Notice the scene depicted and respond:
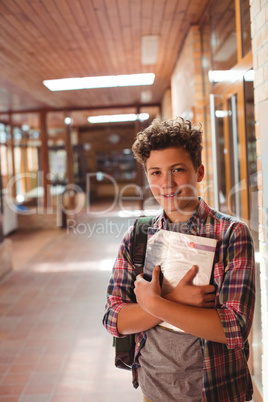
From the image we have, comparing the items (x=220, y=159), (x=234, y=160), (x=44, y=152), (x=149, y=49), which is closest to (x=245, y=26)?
(x=234, y=160)

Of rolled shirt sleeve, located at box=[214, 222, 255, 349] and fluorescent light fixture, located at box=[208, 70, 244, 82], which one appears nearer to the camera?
rolled shirt sleeve, located at box=[214, 222, 255, 349]

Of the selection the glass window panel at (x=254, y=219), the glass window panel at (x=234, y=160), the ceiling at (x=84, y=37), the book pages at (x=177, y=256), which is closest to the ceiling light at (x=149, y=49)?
the ceiling at (x=84, y=37)

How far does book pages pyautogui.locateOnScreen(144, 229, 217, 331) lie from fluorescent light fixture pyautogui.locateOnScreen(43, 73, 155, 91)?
5878 mm

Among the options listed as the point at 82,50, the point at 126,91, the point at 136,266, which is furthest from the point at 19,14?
the point at 126,91

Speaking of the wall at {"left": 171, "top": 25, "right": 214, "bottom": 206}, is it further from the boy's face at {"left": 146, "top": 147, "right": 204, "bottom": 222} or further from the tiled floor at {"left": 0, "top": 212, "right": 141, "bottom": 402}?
the boy's face at {"left": 146, "top": 147, "right": 204, "bottom": 222}

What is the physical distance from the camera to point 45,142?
980cm

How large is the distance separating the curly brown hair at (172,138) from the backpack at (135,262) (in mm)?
222

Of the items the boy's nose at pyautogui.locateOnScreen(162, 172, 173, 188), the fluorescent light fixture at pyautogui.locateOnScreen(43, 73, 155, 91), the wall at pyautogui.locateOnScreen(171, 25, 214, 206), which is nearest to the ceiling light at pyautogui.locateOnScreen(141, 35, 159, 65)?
the wall at pyautogui.locateOnScreen(171, 25, 214, 206)

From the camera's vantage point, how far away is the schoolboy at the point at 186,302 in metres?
1.01

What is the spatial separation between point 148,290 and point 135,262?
141 millimetres

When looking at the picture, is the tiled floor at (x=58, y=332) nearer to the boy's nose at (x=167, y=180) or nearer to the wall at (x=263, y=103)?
the wall at (x=263, y=103)

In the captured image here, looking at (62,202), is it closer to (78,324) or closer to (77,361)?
(78,324)

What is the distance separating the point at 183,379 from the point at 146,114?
10836 mm

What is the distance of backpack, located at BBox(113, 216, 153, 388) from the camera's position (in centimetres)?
115
